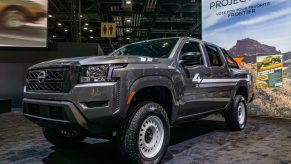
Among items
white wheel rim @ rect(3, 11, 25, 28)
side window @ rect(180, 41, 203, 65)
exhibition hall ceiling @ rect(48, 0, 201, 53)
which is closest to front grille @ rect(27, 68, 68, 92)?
side window @ rect(180, 41, 203, 65)

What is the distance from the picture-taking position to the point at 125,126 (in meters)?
3.07

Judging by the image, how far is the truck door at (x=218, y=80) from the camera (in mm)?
4770

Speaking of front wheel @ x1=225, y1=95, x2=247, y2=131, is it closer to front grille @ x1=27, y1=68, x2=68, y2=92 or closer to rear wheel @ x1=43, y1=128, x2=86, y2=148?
rear wheel @ x1=43, y1=128, x2=86, y2=148

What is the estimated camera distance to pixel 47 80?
127 inches

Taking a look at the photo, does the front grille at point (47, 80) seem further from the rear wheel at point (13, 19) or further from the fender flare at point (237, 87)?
the rear wheel at point (13, 19)

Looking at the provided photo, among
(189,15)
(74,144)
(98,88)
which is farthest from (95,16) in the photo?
(98,88)

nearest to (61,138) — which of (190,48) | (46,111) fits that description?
(46,111)

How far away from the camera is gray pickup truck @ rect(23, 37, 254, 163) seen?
9.55ft

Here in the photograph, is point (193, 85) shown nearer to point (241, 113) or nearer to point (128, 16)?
point (241, 113)

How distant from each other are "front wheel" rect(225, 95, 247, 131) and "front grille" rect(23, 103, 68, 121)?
140 inches

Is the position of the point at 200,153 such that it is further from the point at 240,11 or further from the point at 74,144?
the point at 240,11

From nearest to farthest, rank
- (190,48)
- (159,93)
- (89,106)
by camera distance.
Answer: (89,106) → (159,93) → (190,48)

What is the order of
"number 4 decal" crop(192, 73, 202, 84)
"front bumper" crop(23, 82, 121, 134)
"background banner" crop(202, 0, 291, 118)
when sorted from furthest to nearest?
"background banner" crop(202, 0, 291, 118) < "number 4 decal" crop(192, 73, 202, 84) < "front bumper" crop(23, 82, 121, 134)

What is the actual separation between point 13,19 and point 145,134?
25.8 ft
